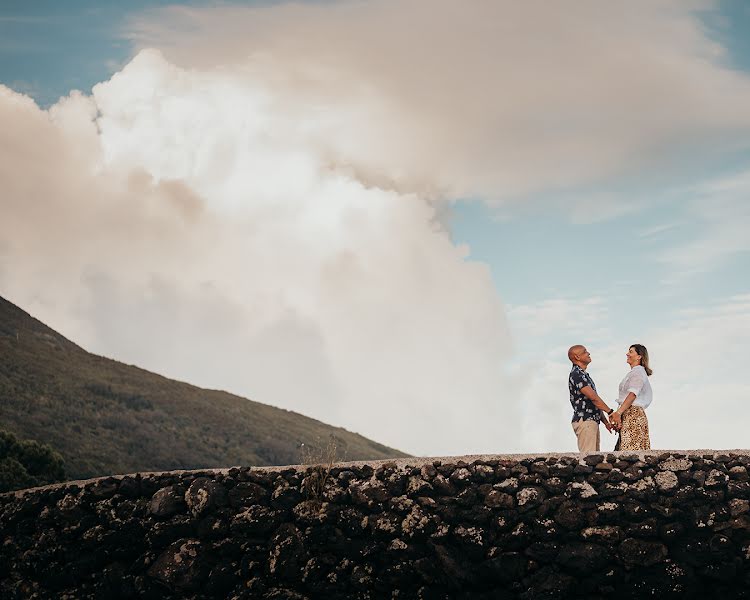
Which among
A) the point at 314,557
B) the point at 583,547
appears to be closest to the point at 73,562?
the point at 314,557

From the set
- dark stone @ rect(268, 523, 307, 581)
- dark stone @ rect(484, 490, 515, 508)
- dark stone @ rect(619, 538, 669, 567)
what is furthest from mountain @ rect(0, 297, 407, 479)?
dark stone @ rect(619, 538, 669, 567)

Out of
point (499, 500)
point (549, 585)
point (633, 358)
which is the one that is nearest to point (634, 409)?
point (633, 358)

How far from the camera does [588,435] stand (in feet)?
43.3

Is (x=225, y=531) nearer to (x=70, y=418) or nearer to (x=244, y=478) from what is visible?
(x=244, y=478)

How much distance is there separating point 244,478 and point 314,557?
4.78ft

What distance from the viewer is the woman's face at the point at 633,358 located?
13.3m

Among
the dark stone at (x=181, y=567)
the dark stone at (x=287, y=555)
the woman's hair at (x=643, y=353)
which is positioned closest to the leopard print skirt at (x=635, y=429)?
the woman's hair at (x=643, y=353)

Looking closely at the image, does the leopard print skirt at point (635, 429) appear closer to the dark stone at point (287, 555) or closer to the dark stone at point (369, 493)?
the dark stone at point (369, 493)

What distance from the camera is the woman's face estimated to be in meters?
13.3

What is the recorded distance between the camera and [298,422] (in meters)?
76.9

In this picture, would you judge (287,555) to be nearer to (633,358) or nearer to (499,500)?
(499,500)

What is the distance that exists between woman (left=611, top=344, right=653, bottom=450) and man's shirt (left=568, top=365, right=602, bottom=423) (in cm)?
35

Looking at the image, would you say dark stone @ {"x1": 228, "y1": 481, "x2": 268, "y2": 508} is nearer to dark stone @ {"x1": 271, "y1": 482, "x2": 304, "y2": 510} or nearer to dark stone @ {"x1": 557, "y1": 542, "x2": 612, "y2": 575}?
dark stone @ {"x1": 271, "y1": 482, "x2": 304, "y2": 510}

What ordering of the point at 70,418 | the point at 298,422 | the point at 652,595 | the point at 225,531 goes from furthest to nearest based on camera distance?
the point at 298,422 < the point at 70,418 < the point at 225,531 < the point at 652,595
